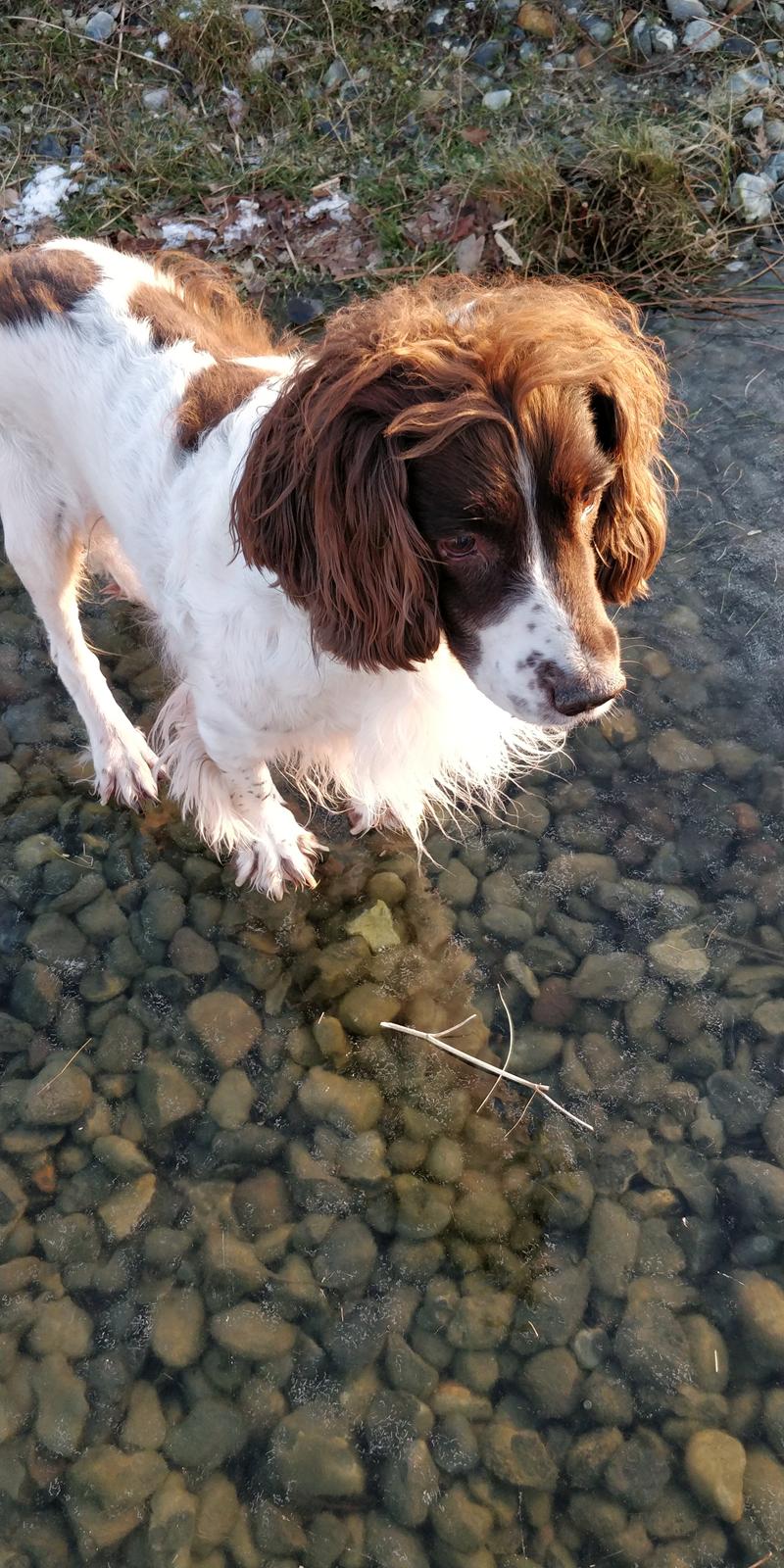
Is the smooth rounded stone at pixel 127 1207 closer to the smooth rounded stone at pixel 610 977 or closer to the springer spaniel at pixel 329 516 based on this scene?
the springer spaniel at pixel 329 516

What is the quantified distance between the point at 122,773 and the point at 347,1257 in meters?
1.76

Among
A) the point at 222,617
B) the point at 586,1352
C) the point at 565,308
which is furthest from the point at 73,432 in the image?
the point at 586,1352

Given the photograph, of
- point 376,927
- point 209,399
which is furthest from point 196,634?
point 376,927

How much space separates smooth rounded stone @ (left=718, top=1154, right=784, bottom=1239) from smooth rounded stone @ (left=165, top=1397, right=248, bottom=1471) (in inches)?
52.5

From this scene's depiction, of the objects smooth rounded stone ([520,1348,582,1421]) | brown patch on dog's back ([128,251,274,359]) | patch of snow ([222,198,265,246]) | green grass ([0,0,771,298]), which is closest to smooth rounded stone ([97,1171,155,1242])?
smooth rounded stone ([520,1348,582,1421])

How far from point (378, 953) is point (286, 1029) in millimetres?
366

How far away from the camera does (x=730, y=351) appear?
4.68 meters

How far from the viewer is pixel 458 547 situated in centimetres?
224

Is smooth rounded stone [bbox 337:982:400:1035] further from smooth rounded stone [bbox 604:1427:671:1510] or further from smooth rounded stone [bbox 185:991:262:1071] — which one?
smooth rounded stone [bbox 604:1427:671:1510]

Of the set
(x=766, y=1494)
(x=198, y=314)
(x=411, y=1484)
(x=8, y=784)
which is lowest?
(x=766, y=1494)

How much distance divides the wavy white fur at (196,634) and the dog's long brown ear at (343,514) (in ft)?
0.72

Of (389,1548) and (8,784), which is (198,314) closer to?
(8,784)

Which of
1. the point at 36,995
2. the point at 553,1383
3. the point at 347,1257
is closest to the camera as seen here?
the point at 553,1383

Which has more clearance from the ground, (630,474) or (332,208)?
(332,208)
